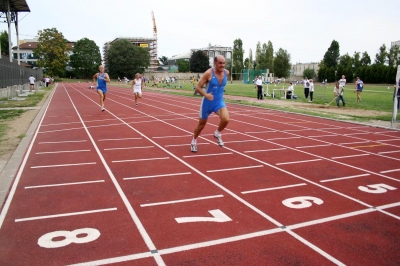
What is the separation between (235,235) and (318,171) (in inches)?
122

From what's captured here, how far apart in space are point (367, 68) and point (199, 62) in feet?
183

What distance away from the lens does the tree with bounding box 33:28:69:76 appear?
75.0m

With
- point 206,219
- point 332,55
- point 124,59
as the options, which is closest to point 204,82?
point 206,219

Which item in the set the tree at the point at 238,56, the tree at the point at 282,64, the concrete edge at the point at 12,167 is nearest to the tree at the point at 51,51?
the tree at the point at 238,56

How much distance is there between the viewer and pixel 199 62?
355ft

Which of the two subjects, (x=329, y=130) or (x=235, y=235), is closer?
(x=235, y=235)

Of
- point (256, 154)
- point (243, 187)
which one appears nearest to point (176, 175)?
point (243, 187)

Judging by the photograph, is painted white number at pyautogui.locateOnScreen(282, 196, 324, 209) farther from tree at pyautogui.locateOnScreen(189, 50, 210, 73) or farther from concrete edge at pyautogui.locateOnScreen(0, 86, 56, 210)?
tree at pyautogui.locateOnScreen(189, 50, 210, 73)

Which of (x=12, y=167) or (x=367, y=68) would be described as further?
(x=367, y=68)

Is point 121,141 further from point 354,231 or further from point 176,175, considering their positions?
point 354,231

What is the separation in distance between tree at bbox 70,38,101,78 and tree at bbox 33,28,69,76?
1824cm

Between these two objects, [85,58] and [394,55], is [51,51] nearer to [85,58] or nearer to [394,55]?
[85,58]

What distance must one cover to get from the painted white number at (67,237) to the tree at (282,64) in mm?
70420

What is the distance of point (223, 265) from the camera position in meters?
3.10
